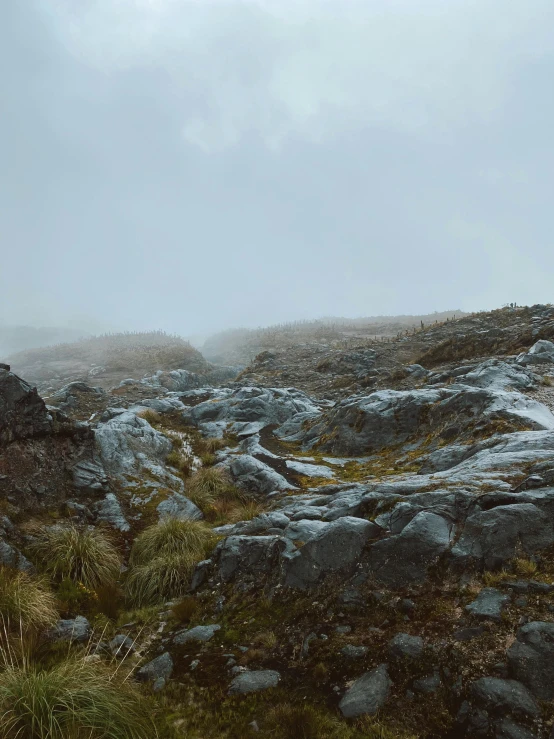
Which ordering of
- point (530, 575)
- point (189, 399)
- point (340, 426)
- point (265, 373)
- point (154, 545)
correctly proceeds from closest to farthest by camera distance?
point (530, 575) < point (154, 545) < point (340, 426) < point (189, 399) < point (265, 373)

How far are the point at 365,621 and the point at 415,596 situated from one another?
752mm

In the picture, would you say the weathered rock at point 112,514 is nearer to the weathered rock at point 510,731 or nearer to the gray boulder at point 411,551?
the gray boulder at point 411,551

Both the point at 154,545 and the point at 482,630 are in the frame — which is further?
the point at 154,545

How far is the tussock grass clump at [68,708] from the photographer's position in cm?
367

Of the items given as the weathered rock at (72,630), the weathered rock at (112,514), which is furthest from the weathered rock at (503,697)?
the weathered rock at (112,514)

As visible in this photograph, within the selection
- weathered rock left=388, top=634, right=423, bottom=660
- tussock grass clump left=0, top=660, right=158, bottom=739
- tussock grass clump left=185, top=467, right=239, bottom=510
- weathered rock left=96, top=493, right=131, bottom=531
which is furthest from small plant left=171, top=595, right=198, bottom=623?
tussock grass clump left=185, top=467, right=239, bottom=510

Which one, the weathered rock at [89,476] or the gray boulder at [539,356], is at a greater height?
the gray boulder at [539,356]

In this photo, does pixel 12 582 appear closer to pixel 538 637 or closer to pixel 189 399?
pixel 538 637

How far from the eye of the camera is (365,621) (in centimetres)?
531

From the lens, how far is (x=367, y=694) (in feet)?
14.1

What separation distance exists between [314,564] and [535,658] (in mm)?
3164

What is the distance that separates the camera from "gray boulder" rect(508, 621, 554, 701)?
3.86 m

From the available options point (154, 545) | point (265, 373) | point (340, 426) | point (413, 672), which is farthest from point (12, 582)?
point (265, 373)

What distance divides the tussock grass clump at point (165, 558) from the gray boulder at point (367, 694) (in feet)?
13.1
